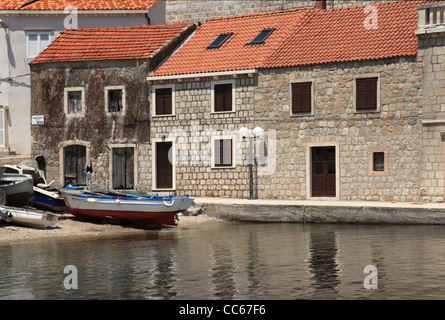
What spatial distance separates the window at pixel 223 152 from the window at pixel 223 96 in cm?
130

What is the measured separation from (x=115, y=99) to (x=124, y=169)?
3143 mm

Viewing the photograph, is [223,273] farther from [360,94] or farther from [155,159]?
[155,159]

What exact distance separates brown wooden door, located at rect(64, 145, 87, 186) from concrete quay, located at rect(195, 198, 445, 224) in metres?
7.92

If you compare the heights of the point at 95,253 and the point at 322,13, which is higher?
the point at 322,13

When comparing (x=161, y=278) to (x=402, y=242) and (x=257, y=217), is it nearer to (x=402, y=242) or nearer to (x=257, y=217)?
(x=402, y=242)

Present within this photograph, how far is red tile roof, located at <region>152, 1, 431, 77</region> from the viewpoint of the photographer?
1250 inches

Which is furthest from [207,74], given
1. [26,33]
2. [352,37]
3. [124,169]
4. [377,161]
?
[26,33]

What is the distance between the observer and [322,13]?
3553 centimetres

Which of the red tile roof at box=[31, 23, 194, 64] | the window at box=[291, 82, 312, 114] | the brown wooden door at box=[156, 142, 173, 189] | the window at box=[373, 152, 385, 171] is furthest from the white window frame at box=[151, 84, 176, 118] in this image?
the window at box=[373, 152, 385, 171]

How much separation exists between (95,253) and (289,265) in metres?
5.59

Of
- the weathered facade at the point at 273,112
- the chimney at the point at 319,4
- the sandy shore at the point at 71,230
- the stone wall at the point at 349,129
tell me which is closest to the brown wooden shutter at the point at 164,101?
the weathered facade at the point at 273,112

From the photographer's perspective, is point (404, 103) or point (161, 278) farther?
point (404, 103)
